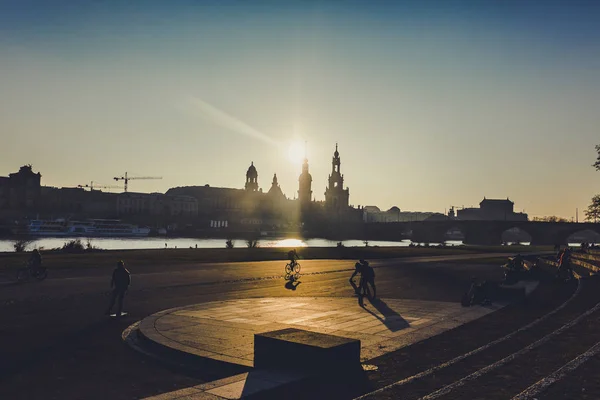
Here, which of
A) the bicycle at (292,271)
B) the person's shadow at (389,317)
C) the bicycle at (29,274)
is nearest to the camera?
the person's shadow at (389,317)

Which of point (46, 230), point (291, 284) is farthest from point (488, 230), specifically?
point (291, 284)

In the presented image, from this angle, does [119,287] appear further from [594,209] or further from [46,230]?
[46,230]

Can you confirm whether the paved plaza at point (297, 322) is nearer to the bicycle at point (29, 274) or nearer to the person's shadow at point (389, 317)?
the person's shadow at point (389, 317)

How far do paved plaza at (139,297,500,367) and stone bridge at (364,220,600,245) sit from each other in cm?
11546

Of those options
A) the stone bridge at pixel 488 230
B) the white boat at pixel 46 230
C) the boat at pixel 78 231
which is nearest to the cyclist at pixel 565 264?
the stone bridge at pixel 488 230

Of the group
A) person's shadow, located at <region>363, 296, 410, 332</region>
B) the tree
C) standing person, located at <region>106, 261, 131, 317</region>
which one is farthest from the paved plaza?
the tree

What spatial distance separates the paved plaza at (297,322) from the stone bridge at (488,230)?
115 meters

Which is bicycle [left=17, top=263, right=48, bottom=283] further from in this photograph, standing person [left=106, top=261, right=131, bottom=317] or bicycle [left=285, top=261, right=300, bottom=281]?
bicycle [left=285, top=261, right=300, bottom=281]

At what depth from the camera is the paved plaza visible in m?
12.8

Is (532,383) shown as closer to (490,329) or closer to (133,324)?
(490,329)

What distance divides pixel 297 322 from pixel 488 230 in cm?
13075

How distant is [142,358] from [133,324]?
4.09 metres

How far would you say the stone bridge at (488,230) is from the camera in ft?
423

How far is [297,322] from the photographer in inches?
632
